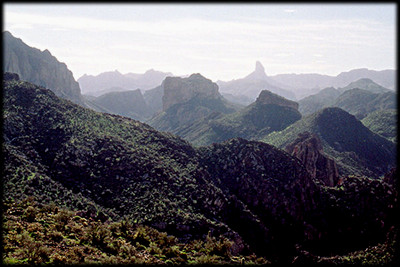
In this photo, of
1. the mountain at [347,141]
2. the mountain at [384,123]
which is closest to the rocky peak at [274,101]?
the mountain at [347,141]

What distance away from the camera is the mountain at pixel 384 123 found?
136562mm

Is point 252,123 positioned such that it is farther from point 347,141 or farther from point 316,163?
point 316,163

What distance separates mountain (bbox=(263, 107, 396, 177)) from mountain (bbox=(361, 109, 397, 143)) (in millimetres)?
15174

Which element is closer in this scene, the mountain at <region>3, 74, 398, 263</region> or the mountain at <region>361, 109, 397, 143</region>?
the mountain at <region>3, 74, 398, 263</region>

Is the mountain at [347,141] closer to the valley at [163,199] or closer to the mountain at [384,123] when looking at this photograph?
the mountain at [384,123]

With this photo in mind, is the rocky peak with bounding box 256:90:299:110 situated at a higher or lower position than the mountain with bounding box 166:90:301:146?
higher

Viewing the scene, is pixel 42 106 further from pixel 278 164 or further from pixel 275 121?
pixel 275 121

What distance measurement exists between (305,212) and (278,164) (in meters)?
9.48

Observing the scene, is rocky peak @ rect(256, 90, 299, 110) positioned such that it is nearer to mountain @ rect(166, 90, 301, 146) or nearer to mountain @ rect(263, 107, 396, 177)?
mountain @ rect(166, 90, 301, 146)

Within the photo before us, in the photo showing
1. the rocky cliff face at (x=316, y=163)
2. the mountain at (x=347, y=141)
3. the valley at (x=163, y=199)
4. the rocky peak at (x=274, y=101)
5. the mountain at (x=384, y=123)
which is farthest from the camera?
the rocky peak at (x=274, y=101)

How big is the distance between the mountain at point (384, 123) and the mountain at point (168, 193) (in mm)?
104299

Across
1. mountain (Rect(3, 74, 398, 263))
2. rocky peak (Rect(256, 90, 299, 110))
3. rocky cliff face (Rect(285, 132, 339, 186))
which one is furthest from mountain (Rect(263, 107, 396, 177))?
mountain (Rect(3, 74, 398, 263))

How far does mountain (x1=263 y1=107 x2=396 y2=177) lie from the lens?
102875mm

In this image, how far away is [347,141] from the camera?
388 feet
